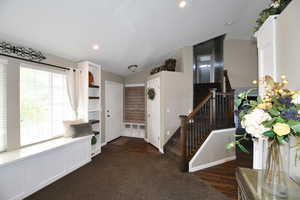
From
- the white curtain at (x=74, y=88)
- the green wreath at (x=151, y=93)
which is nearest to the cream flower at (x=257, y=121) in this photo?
the white curtain at (x=74, y=88)

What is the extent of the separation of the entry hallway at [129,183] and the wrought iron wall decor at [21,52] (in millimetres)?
2347

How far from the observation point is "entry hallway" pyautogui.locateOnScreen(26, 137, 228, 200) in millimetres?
2145

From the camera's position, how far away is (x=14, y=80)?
2.32 metres

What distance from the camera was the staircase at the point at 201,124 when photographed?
2904 mm

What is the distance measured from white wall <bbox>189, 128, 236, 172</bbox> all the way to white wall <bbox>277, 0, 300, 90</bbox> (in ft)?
7.21

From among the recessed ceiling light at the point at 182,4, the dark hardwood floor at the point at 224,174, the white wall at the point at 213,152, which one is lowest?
the dark hardwood floor at the point at 224,174

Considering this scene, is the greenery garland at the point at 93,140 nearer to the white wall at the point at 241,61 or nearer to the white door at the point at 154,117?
the white door at the point at 154,117

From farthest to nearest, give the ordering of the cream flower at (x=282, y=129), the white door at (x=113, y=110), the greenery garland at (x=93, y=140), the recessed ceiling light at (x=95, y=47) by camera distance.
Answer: the white door at (x=113, y=110) < the greenery garland at (x=93, y=140) < the recessed ceiling light at (x=95, y=47) < the cream flower at (x=282, y=129)

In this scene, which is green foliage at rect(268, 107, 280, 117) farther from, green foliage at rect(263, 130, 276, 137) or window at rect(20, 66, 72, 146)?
A: window at rect(20, 66, 72, 146)

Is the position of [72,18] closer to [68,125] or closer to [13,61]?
[13,61]

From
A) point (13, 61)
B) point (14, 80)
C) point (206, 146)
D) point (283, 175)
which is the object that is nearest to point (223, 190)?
point (206, 146)

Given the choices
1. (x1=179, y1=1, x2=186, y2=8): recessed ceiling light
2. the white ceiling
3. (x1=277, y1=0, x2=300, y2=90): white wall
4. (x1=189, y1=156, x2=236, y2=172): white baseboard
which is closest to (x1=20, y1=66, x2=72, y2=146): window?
the white ceiling

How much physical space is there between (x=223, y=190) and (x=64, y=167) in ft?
9.73

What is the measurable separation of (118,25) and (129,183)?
117 inches
